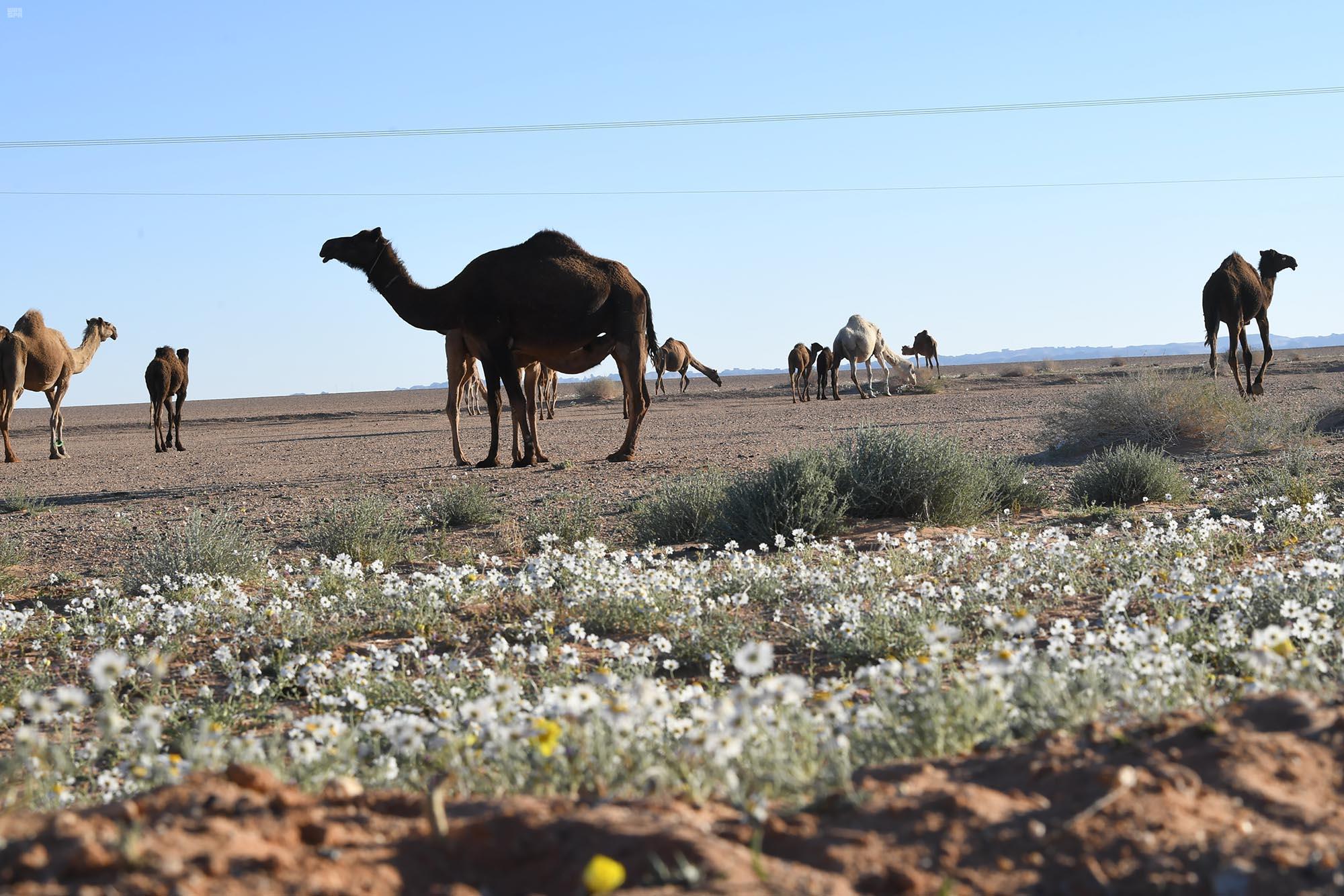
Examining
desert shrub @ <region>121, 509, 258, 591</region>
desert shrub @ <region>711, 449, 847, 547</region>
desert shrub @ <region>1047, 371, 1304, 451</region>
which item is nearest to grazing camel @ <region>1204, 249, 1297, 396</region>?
desert shrub @ <region>1047, 371, 1304, 451</region>

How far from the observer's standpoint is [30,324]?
2092 cm

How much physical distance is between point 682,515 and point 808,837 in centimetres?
711

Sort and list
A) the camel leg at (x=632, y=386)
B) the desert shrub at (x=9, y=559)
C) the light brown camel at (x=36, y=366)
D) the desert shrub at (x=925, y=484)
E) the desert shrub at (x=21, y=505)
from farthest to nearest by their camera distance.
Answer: the light brown camel at (x=36, y=366)
the camel leg at (x=632, y=386)
the desert shrub at (x=21, y=505)
the desert shrub at (x=925, y=484)
the desert shrub at (x=9, y=559)

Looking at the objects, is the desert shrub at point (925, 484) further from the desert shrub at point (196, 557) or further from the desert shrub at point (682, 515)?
the desert shrub at point (196, 557)

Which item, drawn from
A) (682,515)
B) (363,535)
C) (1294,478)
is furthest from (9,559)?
(1294,478)

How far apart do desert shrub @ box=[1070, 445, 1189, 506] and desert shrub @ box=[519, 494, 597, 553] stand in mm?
4160

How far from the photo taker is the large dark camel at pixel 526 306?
46.4ft

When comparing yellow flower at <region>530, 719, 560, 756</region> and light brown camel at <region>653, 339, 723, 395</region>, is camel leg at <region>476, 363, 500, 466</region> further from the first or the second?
light brown camel at <region>653, 339, 723, 395</region>

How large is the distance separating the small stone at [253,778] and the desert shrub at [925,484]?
7.12 m

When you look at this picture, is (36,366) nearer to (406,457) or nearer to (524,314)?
(406,457)

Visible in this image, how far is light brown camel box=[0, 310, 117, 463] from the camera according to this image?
65.2ft

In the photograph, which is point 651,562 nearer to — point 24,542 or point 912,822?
point 912,822

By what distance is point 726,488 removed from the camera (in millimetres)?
9828

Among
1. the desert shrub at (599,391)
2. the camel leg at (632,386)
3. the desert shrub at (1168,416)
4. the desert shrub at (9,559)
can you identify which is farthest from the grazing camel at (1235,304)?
the desert shrub at (599,391)
